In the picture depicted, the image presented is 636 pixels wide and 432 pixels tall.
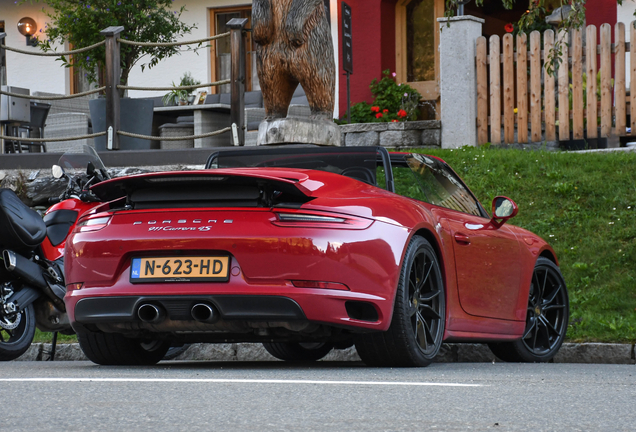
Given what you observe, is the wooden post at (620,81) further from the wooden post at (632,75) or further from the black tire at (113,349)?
the black tire at (113,349)

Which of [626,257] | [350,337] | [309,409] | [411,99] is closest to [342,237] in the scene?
[350,337]

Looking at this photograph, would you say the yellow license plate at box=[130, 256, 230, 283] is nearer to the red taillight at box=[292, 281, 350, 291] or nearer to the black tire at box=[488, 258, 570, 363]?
the red taillight at box=[292, 281, 350, 291]

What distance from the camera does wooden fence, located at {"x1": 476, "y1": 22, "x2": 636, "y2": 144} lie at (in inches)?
514

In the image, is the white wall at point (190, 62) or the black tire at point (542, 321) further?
the white wall at point (190, 62)

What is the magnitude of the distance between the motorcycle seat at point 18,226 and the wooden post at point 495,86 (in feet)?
26.6

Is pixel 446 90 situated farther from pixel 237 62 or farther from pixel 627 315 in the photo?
pixel 627 315

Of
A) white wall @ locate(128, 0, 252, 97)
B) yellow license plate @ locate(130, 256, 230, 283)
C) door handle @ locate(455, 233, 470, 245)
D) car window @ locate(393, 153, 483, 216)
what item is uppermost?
white wall @ locate(128, 0, 252, 97)

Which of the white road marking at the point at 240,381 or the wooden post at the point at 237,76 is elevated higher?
the wooden post at the point at 237,76

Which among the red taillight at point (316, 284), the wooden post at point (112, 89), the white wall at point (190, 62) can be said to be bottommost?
the red taillight at point (316, 284)

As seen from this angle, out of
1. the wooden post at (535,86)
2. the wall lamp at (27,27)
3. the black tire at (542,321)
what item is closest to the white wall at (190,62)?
the wall lamp at (27,27)

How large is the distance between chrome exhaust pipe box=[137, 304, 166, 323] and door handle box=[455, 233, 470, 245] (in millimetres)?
1694

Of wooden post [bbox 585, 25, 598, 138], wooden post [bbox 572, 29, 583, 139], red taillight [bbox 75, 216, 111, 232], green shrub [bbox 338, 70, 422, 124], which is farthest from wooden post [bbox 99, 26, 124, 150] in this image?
red taillight [bbox 75, 216, 111, 232]

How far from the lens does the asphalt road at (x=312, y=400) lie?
3.39 m

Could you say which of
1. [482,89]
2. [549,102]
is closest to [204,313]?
[549,102]
